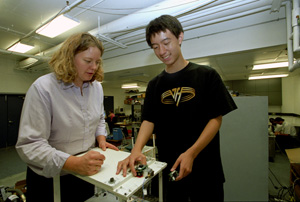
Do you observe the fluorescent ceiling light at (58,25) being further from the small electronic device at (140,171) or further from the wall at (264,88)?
the wall at (264,88)

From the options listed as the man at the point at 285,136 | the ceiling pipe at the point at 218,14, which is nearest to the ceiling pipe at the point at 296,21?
the ceiling pipe at the point at 218,14

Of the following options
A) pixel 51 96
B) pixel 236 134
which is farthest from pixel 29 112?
pixel 236 134

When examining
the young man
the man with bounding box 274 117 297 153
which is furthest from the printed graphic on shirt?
the man with bounding box 274 117 297 153

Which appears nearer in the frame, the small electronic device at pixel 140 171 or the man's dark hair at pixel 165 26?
the small electronic device at pixel 140 171

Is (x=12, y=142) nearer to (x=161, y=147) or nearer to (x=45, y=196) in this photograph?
(x=45, y=196)

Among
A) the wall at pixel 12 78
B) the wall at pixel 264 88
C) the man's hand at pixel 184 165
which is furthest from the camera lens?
the wall at pixel 264 88

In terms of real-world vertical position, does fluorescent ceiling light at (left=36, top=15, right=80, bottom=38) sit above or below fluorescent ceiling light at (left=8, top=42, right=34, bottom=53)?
below

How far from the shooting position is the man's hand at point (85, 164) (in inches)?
24.5

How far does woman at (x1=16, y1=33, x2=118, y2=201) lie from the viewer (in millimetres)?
632

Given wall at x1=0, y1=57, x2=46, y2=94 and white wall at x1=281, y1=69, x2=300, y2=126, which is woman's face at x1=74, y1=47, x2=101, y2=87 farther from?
white wall at x1=281, y1=69, x2=300, y2=126

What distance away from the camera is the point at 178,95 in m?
0.80

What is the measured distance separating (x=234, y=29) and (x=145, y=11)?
156cm

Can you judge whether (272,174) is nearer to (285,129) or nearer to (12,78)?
(285,129)

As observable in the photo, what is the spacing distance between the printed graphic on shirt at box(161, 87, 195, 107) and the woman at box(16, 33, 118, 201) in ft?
1.40
